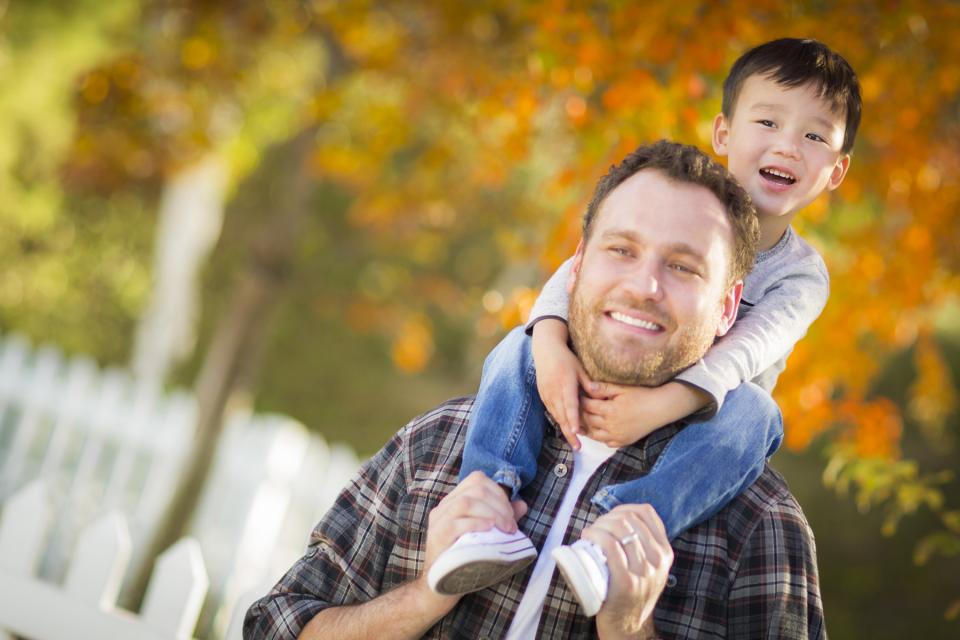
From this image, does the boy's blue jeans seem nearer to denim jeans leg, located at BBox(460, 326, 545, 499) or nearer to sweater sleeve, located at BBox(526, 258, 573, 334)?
denim jeans leg, located at BBox(460, 326, 545, 499)

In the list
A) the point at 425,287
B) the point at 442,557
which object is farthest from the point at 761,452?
the point at 425,287

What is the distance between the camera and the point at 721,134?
218cm

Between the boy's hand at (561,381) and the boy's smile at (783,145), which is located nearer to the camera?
the boy's hand at (561,381)

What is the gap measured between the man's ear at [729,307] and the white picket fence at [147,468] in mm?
3190

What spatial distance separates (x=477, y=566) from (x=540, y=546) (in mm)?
242

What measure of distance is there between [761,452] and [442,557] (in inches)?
25.2

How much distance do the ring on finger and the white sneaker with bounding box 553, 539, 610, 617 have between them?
2.6 inches

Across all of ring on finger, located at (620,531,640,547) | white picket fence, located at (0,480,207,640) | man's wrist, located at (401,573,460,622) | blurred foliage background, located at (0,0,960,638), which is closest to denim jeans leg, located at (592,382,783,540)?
ring on finger, located at (620,531,640,547)

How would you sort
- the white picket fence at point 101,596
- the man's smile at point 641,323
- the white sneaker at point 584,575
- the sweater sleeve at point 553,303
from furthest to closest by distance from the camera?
the white picket fence at point 101,596, the sweater sleeve at point 553,303, the man's smile at point 641,323, the white sneaker at point 584,575

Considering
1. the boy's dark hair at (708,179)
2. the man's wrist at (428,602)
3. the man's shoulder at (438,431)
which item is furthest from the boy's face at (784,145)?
the man's wrist at (428,602)

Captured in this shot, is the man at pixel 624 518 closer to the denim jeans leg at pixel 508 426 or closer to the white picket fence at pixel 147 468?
the denim jeans leg at pixel 508 426

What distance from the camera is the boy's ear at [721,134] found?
2.16 m

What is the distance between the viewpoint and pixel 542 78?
10.4 ft

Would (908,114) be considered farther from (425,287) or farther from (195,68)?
(425,287)
